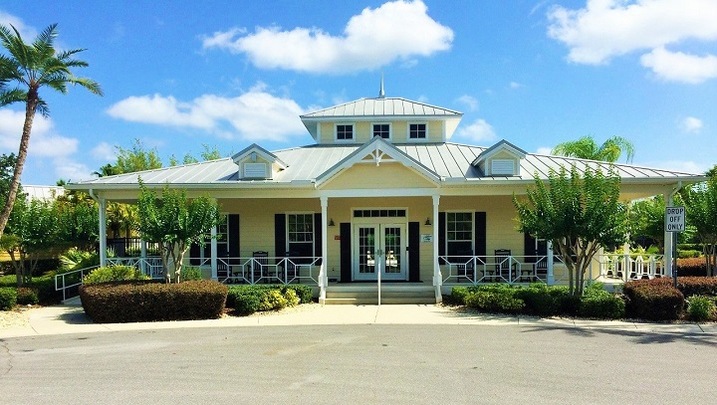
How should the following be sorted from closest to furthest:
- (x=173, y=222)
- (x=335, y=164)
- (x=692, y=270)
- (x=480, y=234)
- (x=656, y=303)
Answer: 1. (x=656, y=303)
2. (x=173, y=222)
3. (x=335, y=164)
4. (x=480, y=234)
5. (x=692, y=270)

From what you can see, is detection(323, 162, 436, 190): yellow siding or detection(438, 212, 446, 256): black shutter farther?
detection(438, 212, 446, 256): black shutter

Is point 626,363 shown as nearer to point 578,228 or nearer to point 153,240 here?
point 578,228

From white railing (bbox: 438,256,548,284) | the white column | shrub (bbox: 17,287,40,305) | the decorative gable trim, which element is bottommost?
shrub (bbox: 17,287,40,305)

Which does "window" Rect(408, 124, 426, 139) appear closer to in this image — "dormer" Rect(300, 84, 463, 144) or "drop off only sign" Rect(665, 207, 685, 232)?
"dormer" Rect(300, 84, 463, 144)

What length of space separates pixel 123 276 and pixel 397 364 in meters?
10.8

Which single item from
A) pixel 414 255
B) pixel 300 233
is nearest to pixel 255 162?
pixel 300 233

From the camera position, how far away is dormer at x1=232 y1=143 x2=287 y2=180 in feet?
53.1

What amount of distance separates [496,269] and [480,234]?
4.27ft

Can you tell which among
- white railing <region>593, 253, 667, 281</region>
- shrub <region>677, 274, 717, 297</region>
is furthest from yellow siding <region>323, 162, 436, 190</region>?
shrub <region>677, 274, 717, 297</region>

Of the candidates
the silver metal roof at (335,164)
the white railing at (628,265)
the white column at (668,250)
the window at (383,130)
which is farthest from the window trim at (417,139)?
the white column at (668,250)

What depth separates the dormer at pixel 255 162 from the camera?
16188 mm

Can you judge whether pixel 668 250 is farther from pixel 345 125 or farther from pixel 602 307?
pixel 345 125

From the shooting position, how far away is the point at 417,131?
20766mm

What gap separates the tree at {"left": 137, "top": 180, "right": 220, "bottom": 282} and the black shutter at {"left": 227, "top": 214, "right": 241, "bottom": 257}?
385cm
